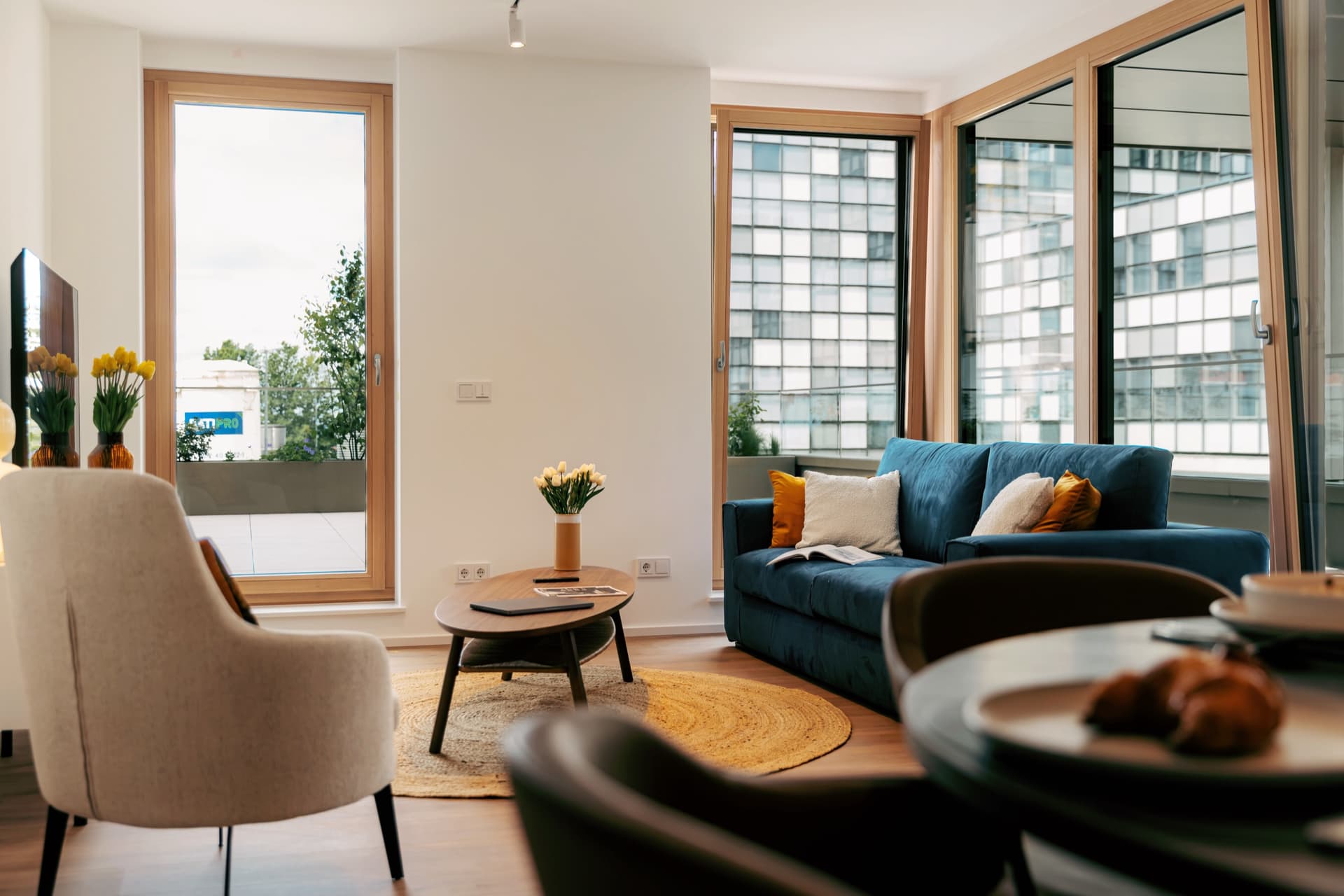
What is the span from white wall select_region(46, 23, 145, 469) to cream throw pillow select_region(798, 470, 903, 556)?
3.22 m

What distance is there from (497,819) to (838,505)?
2.44 meters

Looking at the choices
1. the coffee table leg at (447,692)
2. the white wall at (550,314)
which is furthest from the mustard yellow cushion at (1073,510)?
the white wall at (550,314)

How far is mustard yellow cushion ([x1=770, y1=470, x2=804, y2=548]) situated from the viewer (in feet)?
16.2

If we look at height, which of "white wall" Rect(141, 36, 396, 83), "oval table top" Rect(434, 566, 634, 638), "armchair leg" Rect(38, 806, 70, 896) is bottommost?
"armchair leg" Rect(38, 806, 70, 896)

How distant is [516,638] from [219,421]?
2.65 m

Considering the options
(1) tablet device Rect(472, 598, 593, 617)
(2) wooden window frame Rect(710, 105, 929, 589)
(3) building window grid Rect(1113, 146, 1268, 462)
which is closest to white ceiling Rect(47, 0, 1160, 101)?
(2) wooden window frame Rect(710, 105, 929, 589)

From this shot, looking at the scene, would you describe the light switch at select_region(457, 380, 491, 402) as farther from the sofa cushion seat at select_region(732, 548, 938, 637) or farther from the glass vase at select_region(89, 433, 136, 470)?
Result: the glass vase at select_region(89, 433, 136, 470)

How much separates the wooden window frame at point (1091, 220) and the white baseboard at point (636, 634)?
1692 millimetres

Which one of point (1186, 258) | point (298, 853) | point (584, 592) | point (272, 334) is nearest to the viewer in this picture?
point (298, 853)

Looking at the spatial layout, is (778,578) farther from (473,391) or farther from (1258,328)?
(1258,328)

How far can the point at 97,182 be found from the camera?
195 inches

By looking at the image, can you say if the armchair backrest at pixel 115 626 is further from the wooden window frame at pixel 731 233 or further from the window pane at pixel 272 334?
the wooden window frame at pixel 731 233

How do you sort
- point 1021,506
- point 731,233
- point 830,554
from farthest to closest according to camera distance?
point 731,233
point 830,554
point 1021,506

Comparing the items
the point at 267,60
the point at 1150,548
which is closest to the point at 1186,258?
the point at 1150,548
